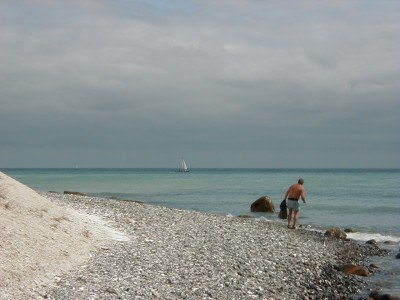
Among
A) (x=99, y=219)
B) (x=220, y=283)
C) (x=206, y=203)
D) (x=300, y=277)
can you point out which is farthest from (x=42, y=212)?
(x=206, y=203)

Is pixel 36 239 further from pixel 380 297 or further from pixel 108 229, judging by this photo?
pixel 380 297

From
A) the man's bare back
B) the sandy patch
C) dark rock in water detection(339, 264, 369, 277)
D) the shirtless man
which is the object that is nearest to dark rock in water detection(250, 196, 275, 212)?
the shirtless man

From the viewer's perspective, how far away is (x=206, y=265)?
1753cm

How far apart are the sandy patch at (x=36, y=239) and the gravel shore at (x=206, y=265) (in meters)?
0.50

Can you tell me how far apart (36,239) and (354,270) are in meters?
10.7

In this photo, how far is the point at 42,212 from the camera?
19.9 metres

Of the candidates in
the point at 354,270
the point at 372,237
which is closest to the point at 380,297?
the point at 354,270

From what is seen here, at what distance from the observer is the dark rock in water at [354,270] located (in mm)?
19734

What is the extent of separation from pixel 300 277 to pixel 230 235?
6.66m

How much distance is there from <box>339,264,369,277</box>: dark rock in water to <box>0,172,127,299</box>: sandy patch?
25.9ft

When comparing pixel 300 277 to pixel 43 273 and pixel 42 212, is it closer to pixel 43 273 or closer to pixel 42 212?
pixel 43 273

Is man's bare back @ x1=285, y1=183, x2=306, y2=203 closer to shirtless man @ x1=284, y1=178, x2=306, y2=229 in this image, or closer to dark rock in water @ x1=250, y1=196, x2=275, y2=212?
shirtless man @ x1=284, y1=178, x2=306, y2=229

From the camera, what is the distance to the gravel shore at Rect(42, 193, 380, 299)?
47.4 feet

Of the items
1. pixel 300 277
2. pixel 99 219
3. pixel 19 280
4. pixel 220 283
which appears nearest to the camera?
pixel 19 280
